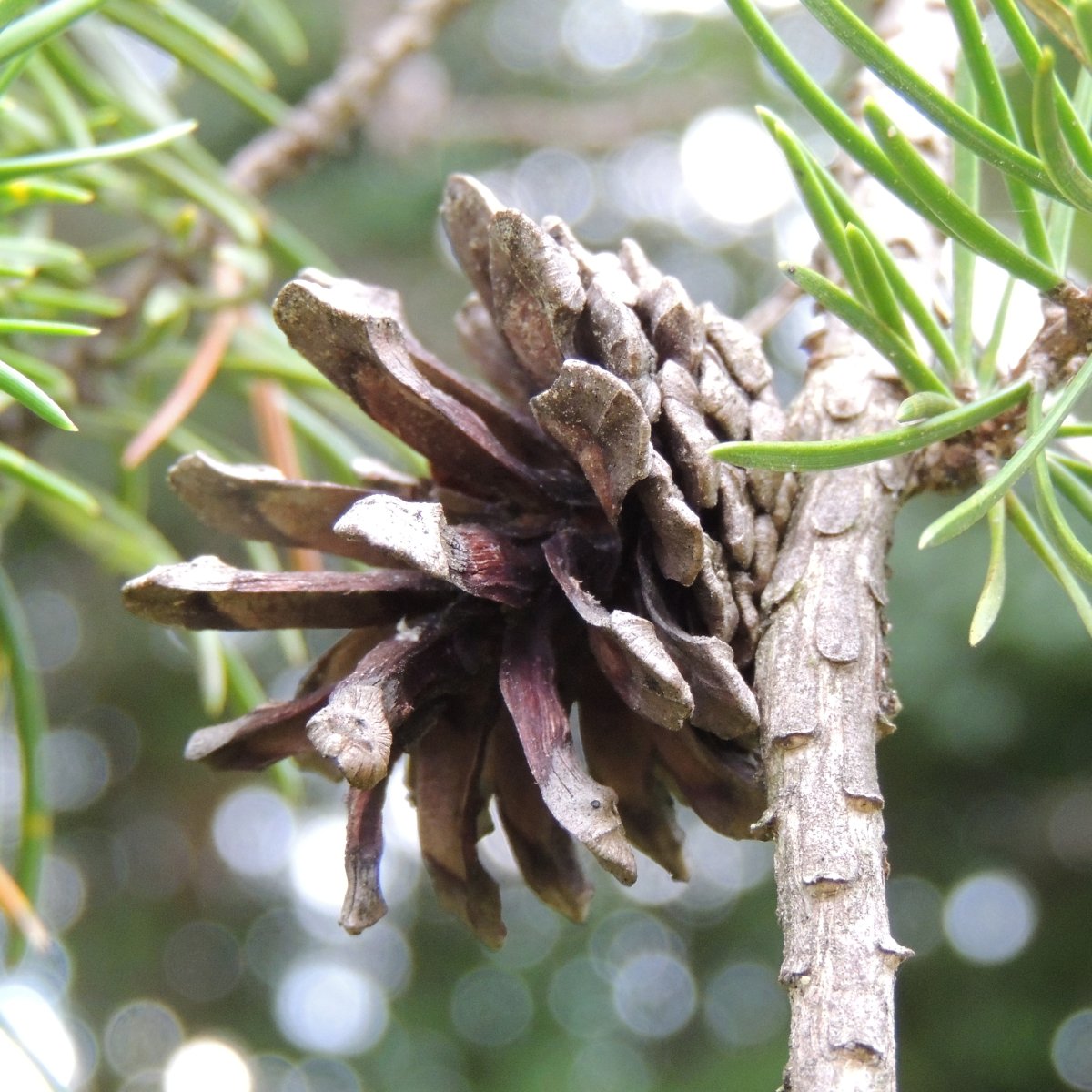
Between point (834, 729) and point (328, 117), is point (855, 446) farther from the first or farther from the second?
point (328, 117)

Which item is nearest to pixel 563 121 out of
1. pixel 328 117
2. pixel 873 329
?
pixel 328 117

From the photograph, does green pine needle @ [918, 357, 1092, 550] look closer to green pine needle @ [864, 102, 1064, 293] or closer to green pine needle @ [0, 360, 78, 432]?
green pine needle @ [864, 102, 1064, 293]

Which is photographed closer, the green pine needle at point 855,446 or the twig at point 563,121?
the green pine needle at point 855,446

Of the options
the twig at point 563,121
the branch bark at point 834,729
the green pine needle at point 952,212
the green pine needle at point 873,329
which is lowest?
the branch bark at point 834,729

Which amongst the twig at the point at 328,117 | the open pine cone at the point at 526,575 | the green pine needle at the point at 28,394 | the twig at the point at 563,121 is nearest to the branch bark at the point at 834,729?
the open pine cone at the point at 526,575

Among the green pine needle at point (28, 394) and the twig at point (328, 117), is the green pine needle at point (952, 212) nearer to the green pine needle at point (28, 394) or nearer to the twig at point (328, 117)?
the green pine needle at point (28, 394)

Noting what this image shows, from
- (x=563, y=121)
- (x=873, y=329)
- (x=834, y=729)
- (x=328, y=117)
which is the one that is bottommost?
(x=834, y=729)
